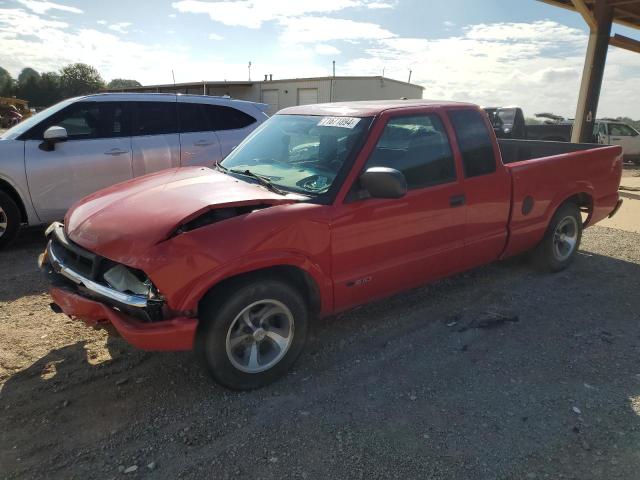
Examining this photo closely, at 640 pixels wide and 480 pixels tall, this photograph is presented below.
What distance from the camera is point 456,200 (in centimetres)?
402

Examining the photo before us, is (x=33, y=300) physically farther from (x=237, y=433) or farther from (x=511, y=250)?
(x=511, y=250)

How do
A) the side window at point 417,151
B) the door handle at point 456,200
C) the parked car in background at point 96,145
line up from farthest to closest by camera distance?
the parked car in background at point 96,145 → the door handle at point 456,200 → the side window at point 417,151

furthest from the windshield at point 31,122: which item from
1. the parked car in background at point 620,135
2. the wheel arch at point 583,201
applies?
the parked car in background at point 620,135

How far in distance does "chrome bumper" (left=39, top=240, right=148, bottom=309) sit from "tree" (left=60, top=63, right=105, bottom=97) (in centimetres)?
8363

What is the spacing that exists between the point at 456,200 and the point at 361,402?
191 cm

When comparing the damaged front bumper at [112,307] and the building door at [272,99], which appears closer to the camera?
the damaged front bumper at [112,307]

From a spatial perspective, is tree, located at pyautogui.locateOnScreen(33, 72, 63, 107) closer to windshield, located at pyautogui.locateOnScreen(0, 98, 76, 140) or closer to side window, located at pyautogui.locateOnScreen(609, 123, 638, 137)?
side window, located at pyautogui.locateOnScreen(609, 123, 638, 137)

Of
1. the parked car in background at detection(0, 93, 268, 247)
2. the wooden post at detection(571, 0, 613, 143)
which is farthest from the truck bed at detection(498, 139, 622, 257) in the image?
the wooden post at detection(571, 0, 613, 143)

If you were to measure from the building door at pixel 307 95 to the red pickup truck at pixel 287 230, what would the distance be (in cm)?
2477

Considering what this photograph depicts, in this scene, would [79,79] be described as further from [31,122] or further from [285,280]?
[285,280]

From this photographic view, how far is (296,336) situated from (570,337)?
2345 mm

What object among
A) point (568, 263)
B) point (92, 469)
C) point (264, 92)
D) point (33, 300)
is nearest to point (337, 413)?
point (92, 469)

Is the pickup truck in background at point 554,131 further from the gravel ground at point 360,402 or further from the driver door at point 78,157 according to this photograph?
the driver door at point 78,157

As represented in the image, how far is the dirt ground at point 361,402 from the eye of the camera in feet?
8.25
